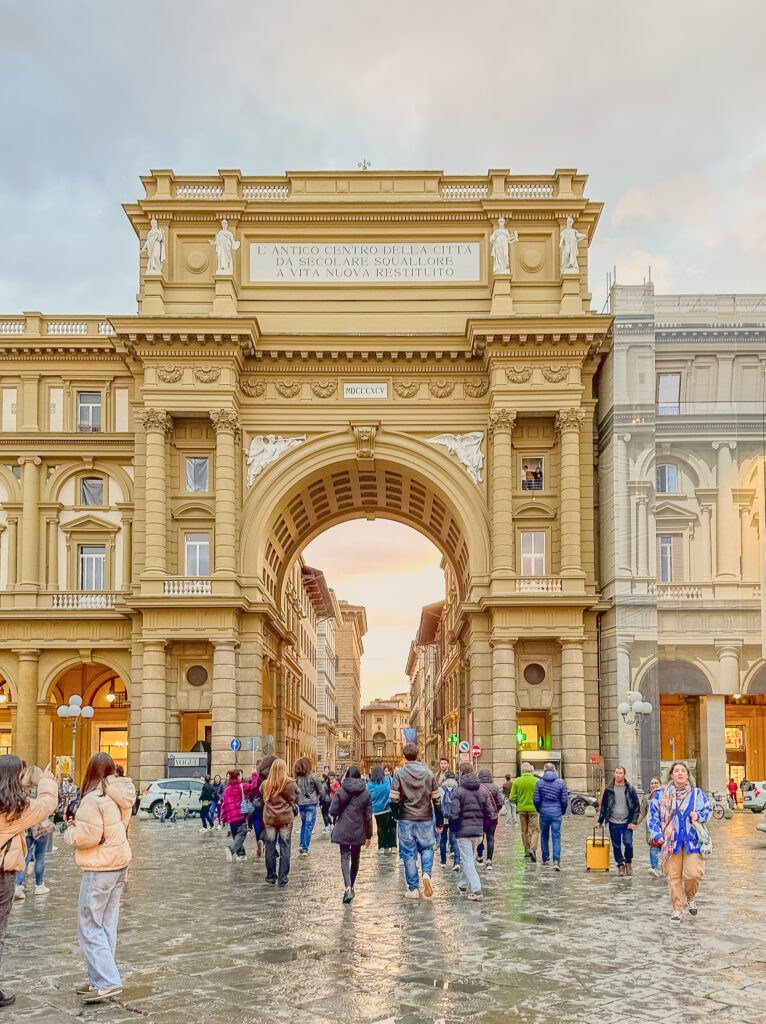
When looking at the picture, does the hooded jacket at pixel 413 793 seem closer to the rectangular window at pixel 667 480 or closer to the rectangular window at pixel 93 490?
the rectangular window at pixel 667 480

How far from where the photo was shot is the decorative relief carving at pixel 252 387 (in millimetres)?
42562

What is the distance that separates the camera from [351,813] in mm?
15992

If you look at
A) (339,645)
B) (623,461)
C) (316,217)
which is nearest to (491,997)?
(623,461)

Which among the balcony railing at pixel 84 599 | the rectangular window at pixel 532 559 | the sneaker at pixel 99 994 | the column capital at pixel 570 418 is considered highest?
the column capital at pixel 570 418

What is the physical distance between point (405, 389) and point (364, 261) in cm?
508

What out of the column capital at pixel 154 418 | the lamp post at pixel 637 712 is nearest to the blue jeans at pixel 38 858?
the lamp post at pixel 637 712

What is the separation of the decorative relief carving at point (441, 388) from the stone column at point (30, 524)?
1518 cm

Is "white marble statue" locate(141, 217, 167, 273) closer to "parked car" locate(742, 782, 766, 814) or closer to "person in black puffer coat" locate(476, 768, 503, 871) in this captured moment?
"person in black puffer coat" locate(476, 768, 503, 871)

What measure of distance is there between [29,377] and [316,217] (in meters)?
12.6

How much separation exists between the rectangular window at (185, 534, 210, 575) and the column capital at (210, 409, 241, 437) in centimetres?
393

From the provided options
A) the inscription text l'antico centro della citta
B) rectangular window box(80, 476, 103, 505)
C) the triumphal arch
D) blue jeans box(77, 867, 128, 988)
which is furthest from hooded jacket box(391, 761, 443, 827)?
rectangular window box(80, 476, 103, 505)

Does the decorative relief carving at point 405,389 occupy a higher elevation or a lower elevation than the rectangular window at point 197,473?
higher

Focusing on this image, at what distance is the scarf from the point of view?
44.7ft

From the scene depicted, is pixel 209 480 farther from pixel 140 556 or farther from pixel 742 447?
pixel 742 447
